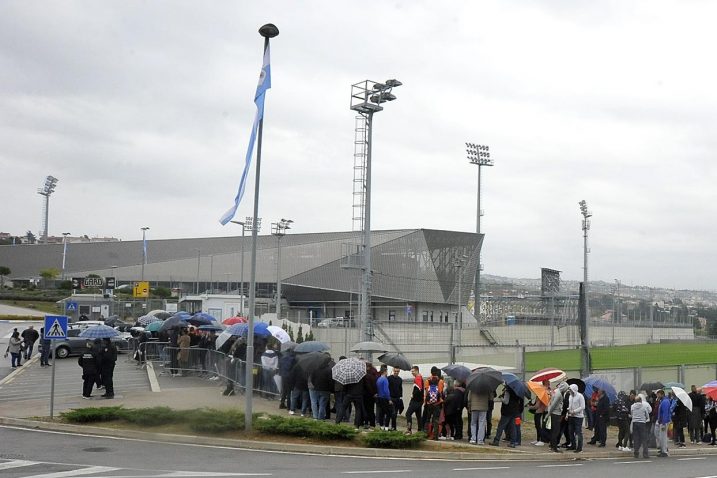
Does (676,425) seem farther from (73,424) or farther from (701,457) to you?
(73,424)

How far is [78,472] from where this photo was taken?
11773mm

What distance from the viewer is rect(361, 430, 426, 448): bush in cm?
1546

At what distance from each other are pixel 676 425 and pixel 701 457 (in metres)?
2.06

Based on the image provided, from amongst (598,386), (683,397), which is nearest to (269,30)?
(598,386)

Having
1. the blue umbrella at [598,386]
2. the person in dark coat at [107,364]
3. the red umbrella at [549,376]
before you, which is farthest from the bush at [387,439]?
the person in dark coat at [107,364]

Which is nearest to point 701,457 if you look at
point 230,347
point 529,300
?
point 230,347

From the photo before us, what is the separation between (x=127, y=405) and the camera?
19594 millimetres

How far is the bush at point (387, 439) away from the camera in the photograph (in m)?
15.5

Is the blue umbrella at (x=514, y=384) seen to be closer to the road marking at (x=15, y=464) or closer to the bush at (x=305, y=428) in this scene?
the bush at (x=305, y=428)

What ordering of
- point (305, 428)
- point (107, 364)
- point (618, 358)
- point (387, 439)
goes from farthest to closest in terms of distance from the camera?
1. point (618, 358)
2. point (107, 364)
3. point (305, 428)
4. point (387, 439)

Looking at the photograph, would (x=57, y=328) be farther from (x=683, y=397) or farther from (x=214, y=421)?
(x=683, y=397)

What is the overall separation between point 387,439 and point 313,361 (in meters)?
3.43

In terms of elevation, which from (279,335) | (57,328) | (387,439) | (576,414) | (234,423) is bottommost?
→ (387,439)

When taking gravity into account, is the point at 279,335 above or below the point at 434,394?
above
